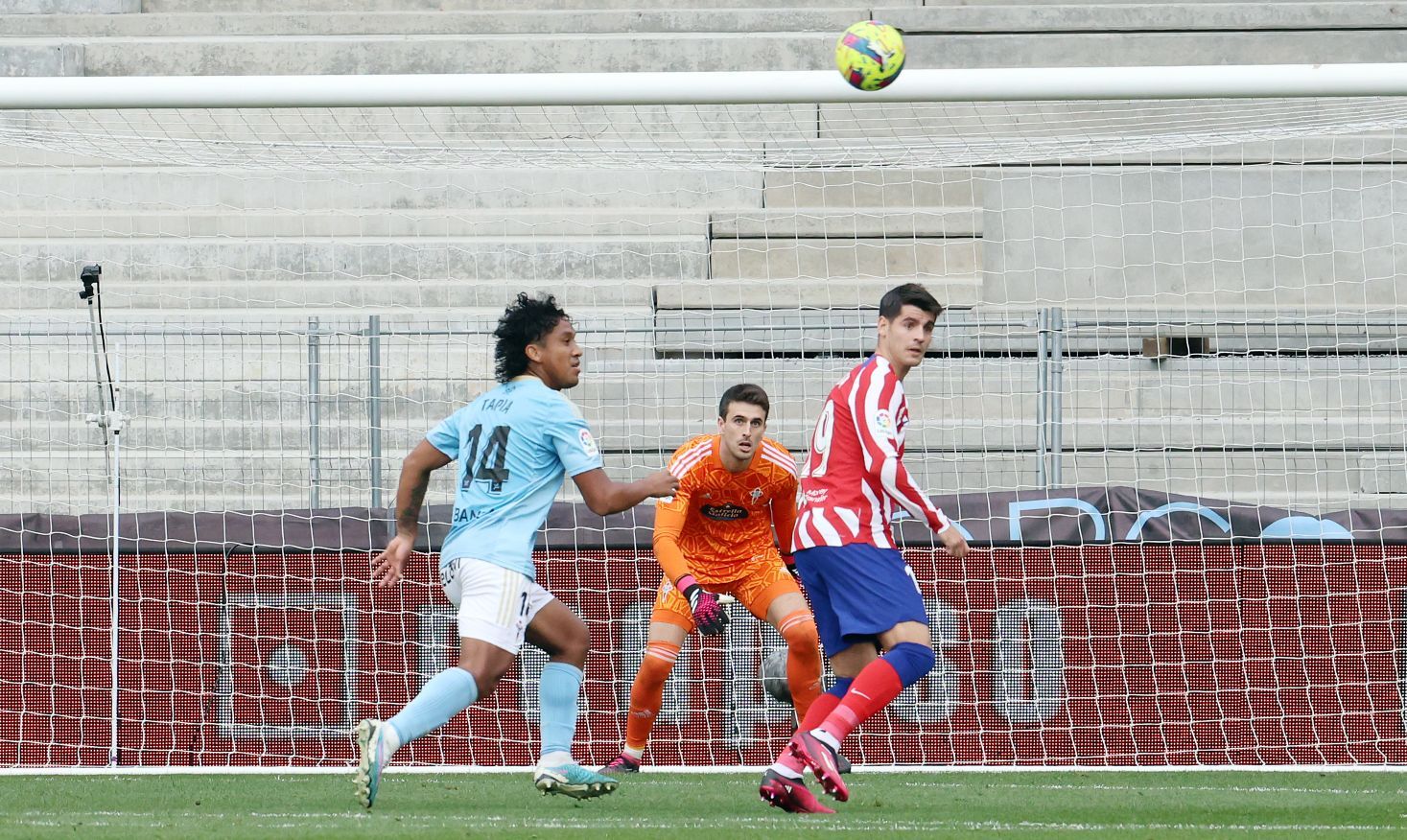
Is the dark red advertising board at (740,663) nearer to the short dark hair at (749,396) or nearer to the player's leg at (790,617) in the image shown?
the player's leg at (790,617)

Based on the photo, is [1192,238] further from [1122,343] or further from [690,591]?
[690,591]

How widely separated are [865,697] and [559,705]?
3.36 feet

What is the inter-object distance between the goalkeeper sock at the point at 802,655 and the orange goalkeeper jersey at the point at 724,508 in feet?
1.06

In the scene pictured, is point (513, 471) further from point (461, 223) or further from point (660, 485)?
point (461, 223)

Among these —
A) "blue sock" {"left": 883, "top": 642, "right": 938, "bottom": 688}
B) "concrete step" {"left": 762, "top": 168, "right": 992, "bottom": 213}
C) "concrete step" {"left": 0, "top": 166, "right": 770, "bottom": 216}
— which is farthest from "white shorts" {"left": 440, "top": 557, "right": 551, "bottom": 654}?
"concrete step" {"left": 0, "top": 166, "right": 770, "bottom": 216}

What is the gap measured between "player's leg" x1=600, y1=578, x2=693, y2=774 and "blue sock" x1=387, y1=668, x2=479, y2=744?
1755 millimetres

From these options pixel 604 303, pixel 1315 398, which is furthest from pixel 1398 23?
pixel 604 303

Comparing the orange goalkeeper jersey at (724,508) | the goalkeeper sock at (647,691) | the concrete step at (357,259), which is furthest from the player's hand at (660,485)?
the concrete step at (357,259)

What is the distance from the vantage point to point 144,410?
10828mm

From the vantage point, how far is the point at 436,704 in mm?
5695

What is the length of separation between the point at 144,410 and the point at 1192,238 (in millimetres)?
7125

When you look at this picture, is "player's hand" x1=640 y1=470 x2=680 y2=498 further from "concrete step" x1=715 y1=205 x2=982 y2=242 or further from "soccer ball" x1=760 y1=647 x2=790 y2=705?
"concrete step" x1=715 y1=205 x2=982 y2=242

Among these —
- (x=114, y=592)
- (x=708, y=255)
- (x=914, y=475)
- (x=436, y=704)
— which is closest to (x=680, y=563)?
(x=436, y=704)

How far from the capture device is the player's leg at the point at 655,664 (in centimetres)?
750
